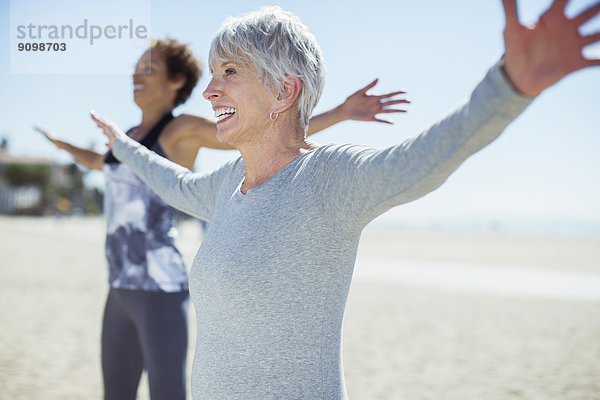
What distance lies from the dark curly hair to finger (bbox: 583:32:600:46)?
1980 millimetres

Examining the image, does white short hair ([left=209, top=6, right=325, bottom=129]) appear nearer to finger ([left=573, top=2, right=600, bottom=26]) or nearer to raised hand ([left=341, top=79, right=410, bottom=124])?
raised hand ([left=341, top=79, right=410, bottom=124])

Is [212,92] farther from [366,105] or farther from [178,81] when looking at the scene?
[178,81]

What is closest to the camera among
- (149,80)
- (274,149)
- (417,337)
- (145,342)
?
(274,149)

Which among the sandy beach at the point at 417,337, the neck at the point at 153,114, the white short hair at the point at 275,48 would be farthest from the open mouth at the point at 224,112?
A: the sandy beach at the point at 417,337

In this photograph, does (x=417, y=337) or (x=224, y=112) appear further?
(x=417, y=337)

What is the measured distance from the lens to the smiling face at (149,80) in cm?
233

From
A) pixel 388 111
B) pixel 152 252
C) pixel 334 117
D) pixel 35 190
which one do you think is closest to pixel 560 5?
pixel 388 111

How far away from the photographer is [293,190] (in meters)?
1.22

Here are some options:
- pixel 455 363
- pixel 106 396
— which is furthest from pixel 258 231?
pixel 455 363

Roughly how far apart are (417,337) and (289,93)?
207 inches

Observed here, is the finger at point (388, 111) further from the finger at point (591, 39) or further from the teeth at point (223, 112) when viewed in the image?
the finger at point (591, 39)

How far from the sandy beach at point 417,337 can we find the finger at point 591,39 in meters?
3.64

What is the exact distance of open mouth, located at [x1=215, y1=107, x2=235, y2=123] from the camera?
141 centimetres

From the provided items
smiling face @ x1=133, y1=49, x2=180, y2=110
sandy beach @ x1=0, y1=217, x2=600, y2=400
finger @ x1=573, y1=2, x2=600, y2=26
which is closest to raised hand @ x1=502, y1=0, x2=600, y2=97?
finger @ x1=573, y1=2, x2=600, y2=26
